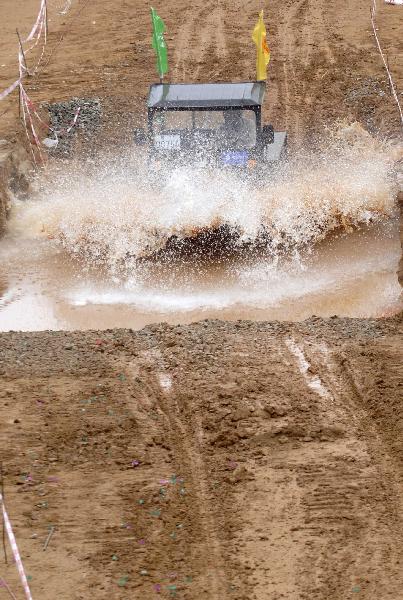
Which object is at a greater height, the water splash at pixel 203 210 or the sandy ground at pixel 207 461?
the sandy ground at pixel 207 461

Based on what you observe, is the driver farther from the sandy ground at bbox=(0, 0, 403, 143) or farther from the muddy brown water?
the sandy ground at bbox=(0, 0, 403, 143)

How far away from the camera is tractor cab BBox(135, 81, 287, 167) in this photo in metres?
10.7

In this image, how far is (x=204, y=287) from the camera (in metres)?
10.0

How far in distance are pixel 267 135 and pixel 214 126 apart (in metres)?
0.73

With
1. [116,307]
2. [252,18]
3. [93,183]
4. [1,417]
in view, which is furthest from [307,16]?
[1,417]

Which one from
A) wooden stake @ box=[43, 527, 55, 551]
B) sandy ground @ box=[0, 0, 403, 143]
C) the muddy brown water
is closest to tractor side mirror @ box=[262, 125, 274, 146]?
the muddy brown water

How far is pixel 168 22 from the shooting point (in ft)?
62.7

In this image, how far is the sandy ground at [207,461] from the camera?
4.93 m

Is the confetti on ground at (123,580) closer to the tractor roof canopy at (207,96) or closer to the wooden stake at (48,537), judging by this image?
the wooden stake at (48,537)

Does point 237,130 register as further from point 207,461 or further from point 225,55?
point 225,55

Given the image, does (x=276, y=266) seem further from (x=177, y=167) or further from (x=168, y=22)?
(x=168, y=22)

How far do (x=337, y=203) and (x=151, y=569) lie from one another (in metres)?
7.09

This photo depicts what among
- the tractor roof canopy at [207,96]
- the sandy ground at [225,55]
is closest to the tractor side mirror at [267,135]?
the tractor roof canopy at [207,96]

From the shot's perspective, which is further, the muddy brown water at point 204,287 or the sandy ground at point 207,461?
the muddy brown water at point 204,287
